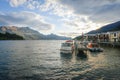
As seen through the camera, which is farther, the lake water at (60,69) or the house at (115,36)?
the house at (115,36)

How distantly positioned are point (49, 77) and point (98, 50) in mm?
55359

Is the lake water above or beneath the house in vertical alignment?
beneath

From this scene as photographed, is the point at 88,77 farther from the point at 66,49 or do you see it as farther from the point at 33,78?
the point at 66,49

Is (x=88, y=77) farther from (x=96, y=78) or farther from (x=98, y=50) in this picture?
(x=98, y=50)

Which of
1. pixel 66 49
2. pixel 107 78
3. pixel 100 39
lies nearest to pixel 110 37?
pixel 100 39

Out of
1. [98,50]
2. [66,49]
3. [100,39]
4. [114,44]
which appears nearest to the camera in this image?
[66,49]

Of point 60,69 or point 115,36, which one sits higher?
point 115,36

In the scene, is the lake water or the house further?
the house

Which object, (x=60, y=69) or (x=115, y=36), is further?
(x=115, y=36)

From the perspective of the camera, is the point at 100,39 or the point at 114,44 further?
the point at 100,39

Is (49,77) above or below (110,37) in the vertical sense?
below

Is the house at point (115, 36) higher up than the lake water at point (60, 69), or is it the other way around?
the house at point (115, 36)

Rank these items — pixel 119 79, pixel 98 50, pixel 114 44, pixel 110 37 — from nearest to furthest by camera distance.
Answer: pixel 119 79 < pixel 98 50 < pixel 114 44 < pixel 110 37

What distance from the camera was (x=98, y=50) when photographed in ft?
267
